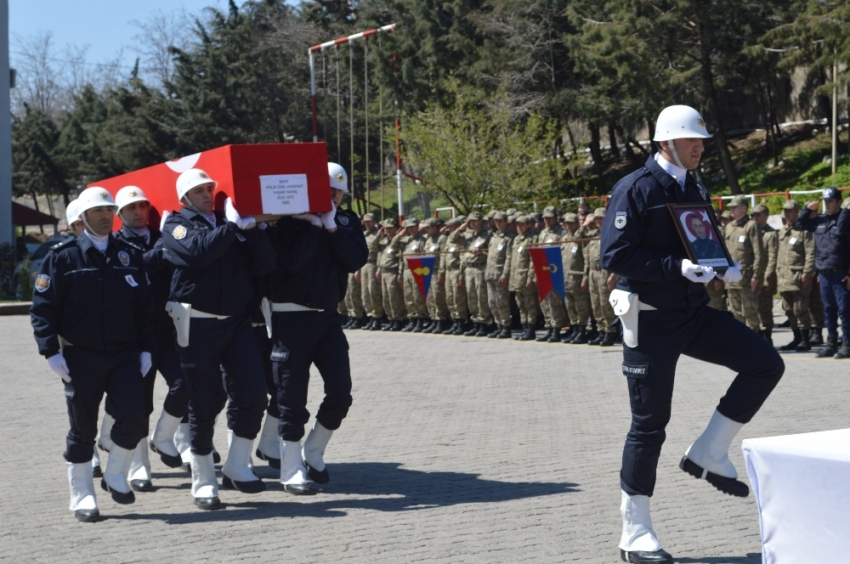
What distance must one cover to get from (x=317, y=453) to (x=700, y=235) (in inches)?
132

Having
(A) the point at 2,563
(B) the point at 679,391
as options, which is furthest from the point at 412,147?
(A) the point at 2,563

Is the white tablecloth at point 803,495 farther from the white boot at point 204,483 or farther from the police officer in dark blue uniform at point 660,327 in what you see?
the white boot at point 204,483

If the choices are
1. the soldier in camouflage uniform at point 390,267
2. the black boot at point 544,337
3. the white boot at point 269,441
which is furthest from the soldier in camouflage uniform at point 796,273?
the white boot at point 269,441

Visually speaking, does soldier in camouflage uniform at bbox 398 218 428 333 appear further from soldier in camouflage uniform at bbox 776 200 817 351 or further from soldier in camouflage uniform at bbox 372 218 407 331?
soldier in camouflage uniform at bbox 776 200 817 351

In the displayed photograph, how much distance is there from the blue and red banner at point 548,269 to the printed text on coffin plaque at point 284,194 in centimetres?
933

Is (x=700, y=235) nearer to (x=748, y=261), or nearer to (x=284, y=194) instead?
(x=284, y=194)

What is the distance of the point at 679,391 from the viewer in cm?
1104

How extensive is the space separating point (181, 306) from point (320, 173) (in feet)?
4.18

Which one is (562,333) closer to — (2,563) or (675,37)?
(2,563)

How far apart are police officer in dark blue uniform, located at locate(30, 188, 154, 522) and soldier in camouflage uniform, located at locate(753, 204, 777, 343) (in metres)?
9.96

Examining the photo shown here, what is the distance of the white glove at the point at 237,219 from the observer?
6.93 m

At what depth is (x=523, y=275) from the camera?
17016 millimetres

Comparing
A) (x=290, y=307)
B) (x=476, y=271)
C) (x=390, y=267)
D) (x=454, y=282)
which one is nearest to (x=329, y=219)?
(x=290, y=307)

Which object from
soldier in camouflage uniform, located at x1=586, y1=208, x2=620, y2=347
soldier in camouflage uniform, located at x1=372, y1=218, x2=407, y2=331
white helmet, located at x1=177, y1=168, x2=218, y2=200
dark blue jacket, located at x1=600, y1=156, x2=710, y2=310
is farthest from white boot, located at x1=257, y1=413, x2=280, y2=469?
soldier in camouflage uniform, located at x1=372, y1=218, x2=407, y2=331
